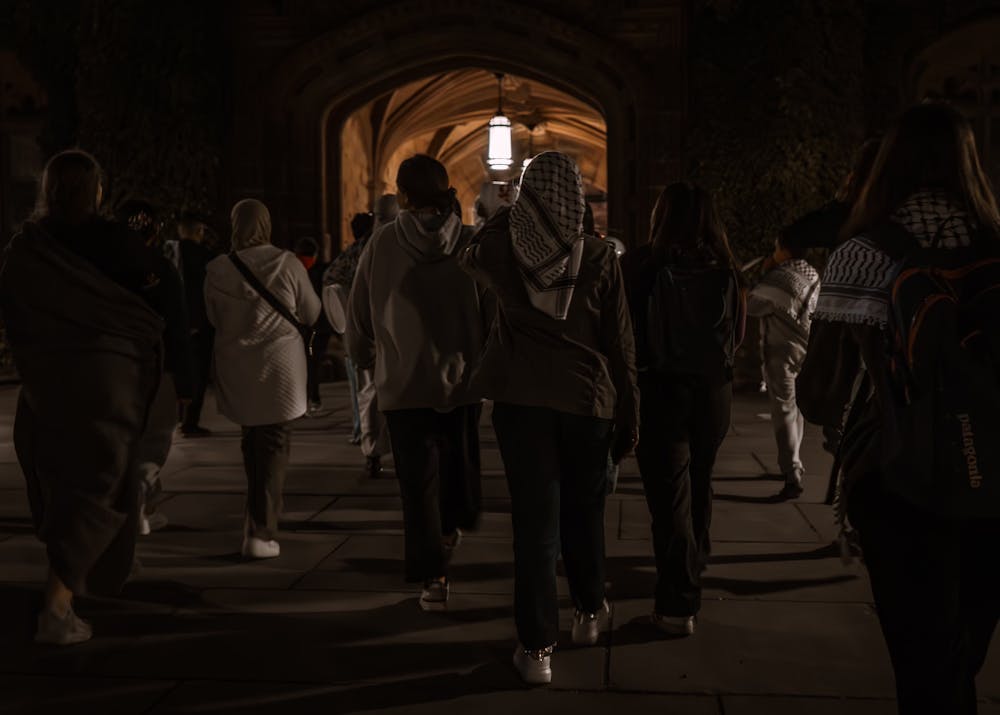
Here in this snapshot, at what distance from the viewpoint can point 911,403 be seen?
1.96m

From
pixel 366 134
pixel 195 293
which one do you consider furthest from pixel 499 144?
pixel 195 293

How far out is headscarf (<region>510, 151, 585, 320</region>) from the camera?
3.15 m

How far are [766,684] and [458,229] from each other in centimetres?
179

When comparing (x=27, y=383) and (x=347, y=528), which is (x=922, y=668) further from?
(x=347, y=528)

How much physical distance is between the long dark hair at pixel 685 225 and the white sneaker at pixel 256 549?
2.02 meters

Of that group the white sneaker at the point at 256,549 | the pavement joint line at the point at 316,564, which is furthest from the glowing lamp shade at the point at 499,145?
the white sneaker at the point at 256,549

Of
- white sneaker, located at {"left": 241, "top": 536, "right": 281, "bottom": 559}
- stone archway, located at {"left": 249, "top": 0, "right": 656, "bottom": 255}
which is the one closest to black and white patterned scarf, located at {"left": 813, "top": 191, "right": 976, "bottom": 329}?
white sneaker, located at {"left": 241, "top": 536, "right": 281, "bottom": 559}

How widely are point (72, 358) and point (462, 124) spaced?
835 inches

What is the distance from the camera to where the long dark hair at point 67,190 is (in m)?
3.51

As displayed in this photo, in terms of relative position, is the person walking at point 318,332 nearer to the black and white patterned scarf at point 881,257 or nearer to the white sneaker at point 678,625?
the white sneaker at point 678,625

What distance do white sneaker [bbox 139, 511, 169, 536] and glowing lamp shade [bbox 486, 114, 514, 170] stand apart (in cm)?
1118

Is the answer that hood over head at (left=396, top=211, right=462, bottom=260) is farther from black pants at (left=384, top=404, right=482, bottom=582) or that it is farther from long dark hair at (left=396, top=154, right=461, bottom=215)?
black pants at (left=384, top=404, right=482, bottom=582)

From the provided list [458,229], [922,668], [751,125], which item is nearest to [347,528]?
[458,229]

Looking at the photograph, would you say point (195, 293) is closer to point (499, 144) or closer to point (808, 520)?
point (808, 520)
